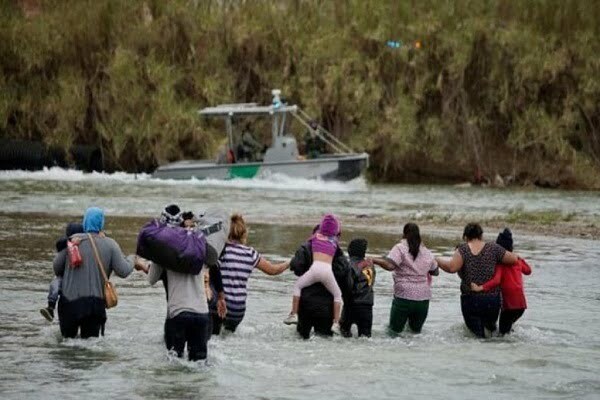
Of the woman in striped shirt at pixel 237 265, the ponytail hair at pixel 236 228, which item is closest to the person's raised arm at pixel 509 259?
the woman in striped shirt at pixel 237 265

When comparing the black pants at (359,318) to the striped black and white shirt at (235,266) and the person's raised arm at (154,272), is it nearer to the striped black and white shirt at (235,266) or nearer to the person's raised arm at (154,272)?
the striped black and white shirt at (235,266)

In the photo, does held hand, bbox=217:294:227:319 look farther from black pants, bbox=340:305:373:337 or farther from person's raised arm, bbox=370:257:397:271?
person's raised arm, bbox=370:257:397:271

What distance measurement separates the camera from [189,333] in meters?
12.0

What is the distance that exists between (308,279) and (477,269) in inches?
70.5

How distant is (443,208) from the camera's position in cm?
3541

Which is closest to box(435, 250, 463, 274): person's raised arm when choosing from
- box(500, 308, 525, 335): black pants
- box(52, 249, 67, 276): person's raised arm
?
box(500, 308, 525, 335): black pants

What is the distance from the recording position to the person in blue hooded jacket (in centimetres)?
1280

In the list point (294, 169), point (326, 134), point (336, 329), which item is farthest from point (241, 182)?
point (336, 329)

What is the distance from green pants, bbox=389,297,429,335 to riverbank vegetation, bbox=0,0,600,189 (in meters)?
35.6

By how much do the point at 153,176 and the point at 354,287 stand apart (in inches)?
1221

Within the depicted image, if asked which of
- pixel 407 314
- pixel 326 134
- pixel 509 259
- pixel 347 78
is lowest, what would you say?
pixel 407 314

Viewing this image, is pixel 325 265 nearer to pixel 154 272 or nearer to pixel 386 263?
pixel 386 263

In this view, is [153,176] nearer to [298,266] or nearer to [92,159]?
[92,159]

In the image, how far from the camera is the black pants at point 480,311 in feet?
46.7
